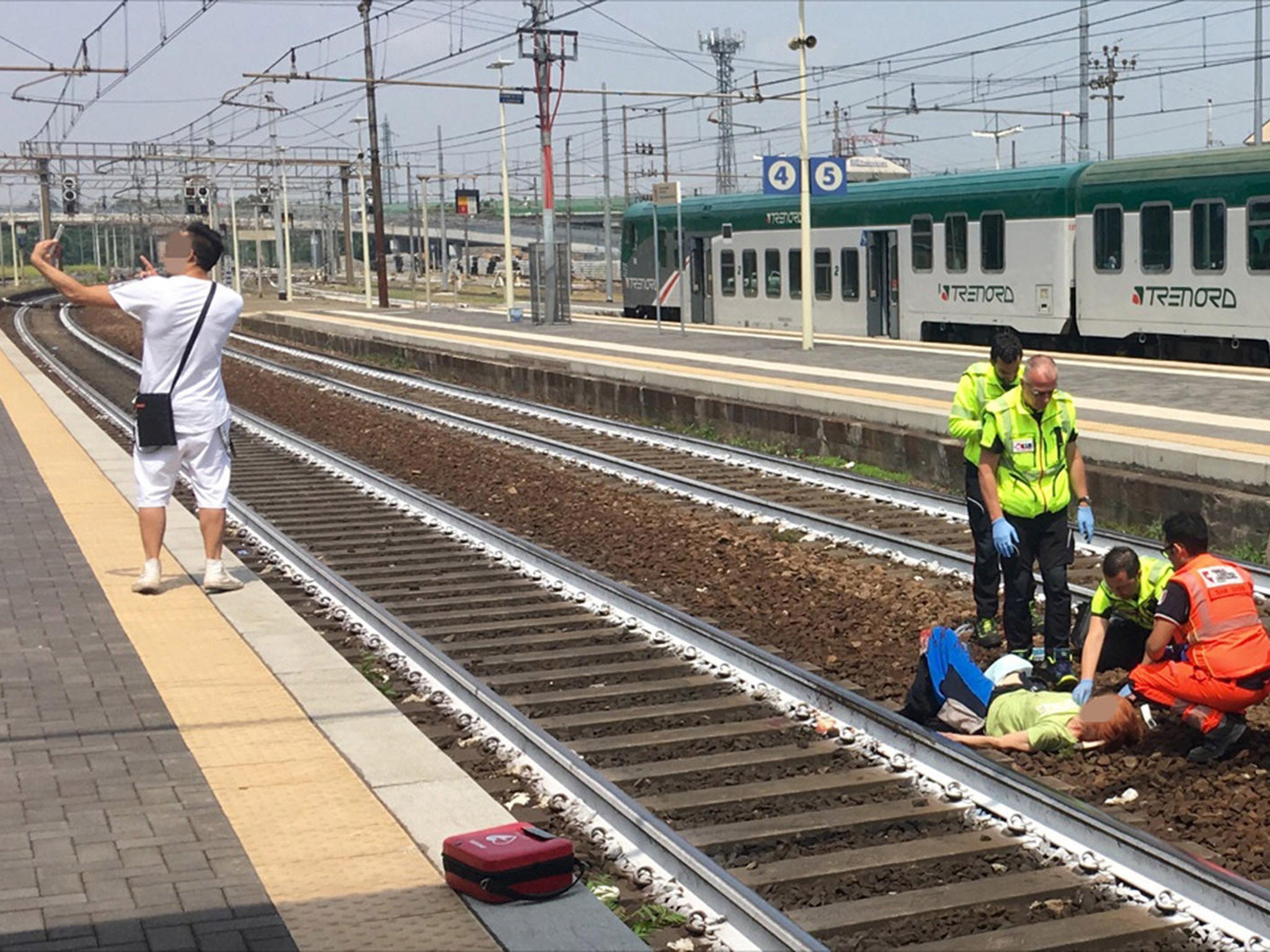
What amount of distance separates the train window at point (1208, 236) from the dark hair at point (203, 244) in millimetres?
16814

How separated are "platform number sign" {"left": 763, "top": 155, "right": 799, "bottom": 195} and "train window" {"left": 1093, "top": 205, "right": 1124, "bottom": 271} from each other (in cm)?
514

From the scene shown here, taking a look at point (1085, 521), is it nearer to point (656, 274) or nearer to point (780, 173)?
point (780, 173)

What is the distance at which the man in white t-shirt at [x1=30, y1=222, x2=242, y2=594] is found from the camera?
30.6ft

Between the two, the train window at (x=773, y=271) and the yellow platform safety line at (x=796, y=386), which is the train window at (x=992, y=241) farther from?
the train window at (x=773, y=271)

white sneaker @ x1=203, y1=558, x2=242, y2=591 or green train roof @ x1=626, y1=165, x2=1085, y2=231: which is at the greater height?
green train roof @ x1=626, y1=165, x2=1085, y2=231

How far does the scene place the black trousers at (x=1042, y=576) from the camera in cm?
845

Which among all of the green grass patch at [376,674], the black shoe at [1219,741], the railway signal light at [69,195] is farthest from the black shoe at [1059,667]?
the railway signal light at [69,195]

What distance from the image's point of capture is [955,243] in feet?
93.7

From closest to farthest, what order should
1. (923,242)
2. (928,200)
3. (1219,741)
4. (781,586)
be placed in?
(1219,741), (781,586), (928,200), (923,242)

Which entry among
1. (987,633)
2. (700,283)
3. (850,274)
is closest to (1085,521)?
(987,633)

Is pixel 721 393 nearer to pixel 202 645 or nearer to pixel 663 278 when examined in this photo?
pixel 202 645

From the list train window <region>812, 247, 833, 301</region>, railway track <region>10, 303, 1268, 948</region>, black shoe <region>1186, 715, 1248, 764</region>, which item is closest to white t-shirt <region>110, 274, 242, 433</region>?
railway track <region>10, 303, 1268, 948</region>

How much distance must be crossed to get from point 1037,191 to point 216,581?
19.2m

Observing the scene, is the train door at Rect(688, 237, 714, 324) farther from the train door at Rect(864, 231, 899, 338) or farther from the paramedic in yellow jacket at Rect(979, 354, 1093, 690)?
the paramedic in yellow jacket at Rect(979, 354, 1093, 690)
